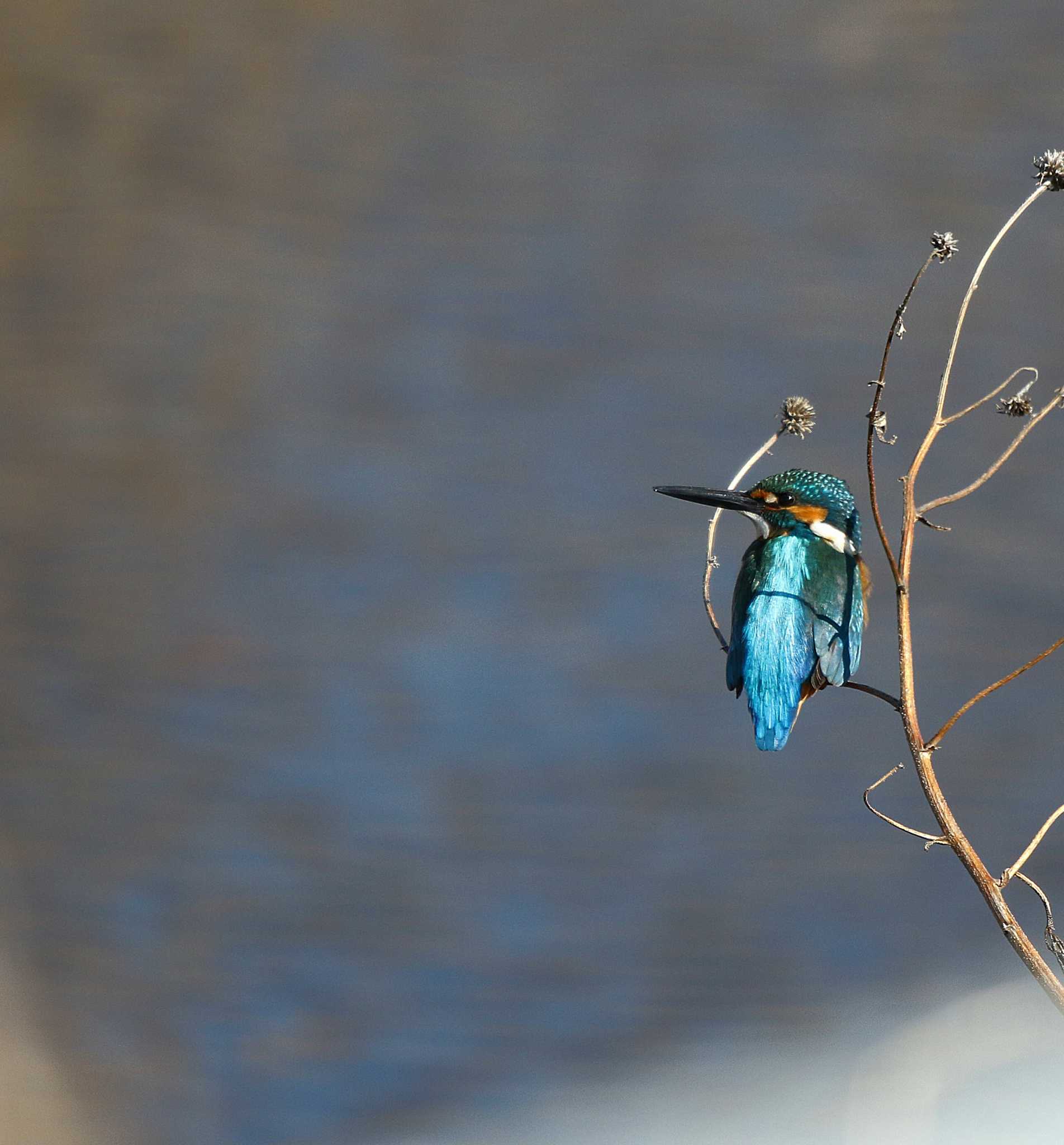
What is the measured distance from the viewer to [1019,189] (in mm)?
1508

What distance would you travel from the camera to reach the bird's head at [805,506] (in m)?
0.57

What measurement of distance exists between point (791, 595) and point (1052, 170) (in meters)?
0.21

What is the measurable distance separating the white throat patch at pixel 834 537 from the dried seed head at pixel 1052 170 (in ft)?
0.62

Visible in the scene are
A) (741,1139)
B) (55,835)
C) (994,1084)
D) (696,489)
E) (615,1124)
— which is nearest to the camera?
(696,489)

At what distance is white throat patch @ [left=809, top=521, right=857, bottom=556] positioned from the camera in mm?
568

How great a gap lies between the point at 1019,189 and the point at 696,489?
117 centimetres

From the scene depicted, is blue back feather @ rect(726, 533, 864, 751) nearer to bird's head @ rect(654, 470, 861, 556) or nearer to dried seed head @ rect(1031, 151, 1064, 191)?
bird's head @ rect(654, 470, 861, 556)

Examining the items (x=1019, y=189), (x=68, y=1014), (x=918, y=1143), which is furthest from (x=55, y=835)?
(x=1019, y=189)

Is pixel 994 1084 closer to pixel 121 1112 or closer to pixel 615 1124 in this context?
pixel 615 1124

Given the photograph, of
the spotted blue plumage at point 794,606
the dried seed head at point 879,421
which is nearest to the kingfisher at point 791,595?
the spotted blue plumage at point 794,606

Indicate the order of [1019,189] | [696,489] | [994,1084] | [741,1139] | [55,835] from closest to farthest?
1. [696,489]
2. [994,1084]
3. [741,1139]
4. [1019,189]
5. [55,835]

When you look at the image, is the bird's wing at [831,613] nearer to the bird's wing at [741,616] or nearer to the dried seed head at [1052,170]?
the bird's wing at [741,616]

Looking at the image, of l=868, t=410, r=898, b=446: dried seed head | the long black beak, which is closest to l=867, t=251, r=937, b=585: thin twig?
l=868, t=410, r=898, b=446: dried seed head

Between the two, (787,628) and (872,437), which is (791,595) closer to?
(787,628)
